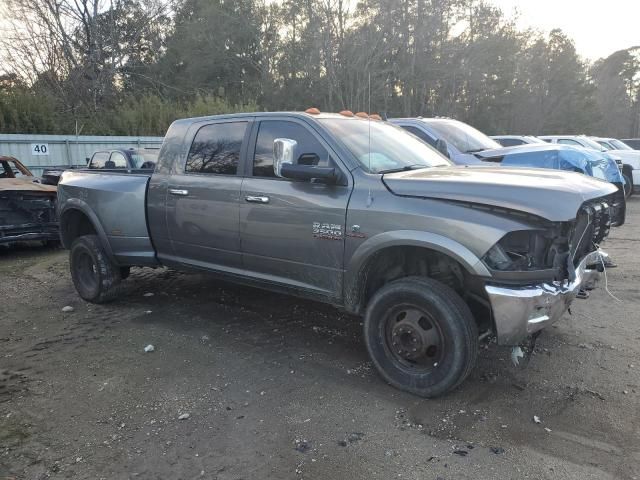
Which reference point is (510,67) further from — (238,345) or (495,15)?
(238,345)

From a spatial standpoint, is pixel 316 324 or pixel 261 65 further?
pixel 261 65

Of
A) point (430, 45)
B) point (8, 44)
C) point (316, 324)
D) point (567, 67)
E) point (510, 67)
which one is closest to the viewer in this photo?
point (316, 324)

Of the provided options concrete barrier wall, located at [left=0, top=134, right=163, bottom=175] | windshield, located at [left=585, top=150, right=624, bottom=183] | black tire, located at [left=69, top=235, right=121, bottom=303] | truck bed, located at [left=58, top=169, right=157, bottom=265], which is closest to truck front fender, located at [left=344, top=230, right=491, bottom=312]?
truck bed, located at [left=58, top=169, right=157, bottom=265]

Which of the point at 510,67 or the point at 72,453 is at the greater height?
the point at 510,67

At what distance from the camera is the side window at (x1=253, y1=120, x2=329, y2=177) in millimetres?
4074

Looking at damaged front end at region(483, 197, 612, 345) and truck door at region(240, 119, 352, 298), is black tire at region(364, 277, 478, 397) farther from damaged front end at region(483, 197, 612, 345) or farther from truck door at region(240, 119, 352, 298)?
truck door at region(240, 119, 352, 298)

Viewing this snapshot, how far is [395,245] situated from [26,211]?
285 inches

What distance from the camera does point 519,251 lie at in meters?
3.21

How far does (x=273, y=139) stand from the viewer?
4.35 m

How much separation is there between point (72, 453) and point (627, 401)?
11.5 ft

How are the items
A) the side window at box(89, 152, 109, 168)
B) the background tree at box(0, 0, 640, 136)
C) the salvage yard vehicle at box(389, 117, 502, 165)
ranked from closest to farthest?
the salvage yard vehicle at box(389, 117, 502, 165) → the side window at box(89, 152, 109, 168) → the background tree at box(0, 0, 640, 136)

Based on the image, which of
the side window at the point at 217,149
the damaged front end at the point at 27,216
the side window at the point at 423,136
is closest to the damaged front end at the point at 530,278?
the side window at the point at 217,149

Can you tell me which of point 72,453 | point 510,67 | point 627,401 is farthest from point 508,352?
point 510,67

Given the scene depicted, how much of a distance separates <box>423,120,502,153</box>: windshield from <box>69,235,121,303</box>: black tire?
520cm
